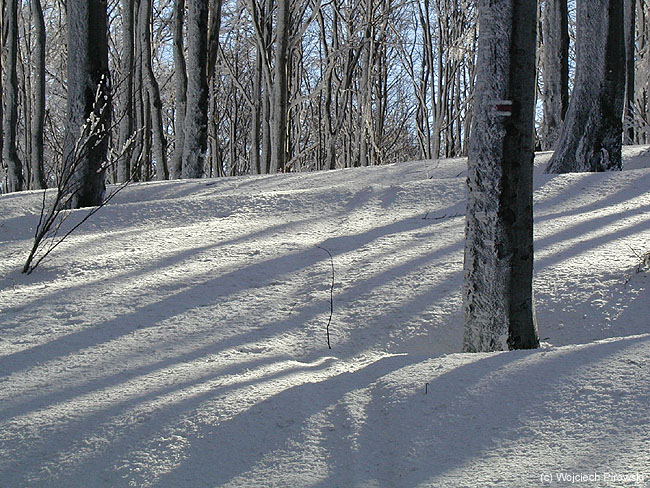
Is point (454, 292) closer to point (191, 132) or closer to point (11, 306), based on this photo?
point (11, 306)

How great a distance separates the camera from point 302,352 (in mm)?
3293

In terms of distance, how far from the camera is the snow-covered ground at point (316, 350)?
7.12 ft

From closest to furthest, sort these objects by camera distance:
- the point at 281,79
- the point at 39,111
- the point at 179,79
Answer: the point at 281,79
the point at 179,79
the point at 39,111

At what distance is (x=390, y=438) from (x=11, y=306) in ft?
8.46

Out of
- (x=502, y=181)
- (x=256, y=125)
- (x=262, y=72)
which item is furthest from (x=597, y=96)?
(x=256, y=125)

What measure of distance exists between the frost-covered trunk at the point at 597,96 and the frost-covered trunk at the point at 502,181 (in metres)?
3.64

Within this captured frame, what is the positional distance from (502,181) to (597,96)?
12.8ft

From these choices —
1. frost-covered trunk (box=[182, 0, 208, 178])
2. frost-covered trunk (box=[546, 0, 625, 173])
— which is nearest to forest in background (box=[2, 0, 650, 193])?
frost-covered trunk (box=[182, 0, 208, 178])

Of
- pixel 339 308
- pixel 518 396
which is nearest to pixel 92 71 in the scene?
pixel 339 308

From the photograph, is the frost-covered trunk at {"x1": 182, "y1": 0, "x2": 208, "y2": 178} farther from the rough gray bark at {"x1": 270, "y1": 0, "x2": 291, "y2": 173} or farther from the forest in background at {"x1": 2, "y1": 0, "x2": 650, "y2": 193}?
the rough gray bark at {"x1": 270, "y1": 0, "x2": 291, "y2": 173}

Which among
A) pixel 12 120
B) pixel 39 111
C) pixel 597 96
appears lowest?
pixel 597 96

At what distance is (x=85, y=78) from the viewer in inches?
235

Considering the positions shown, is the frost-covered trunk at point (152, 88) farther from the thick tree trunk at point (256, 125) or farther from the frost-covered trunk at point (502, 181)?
the frost-covered trunk at point (502, 181)

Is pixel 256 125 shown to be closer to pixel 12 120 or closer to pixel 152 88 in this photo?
pixel 152 88
